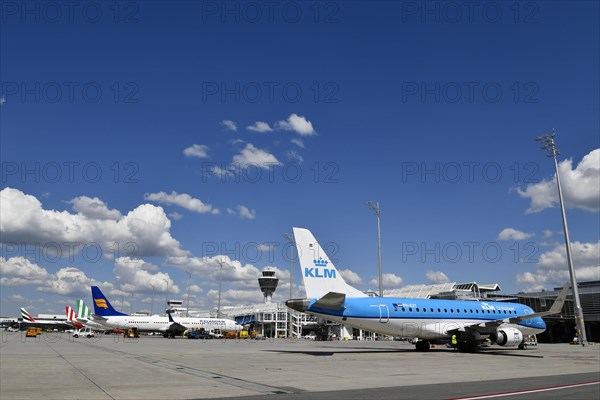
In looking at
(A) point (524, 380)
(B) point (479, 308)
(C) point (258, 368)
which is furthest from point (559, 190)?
(C) point (258, 368)

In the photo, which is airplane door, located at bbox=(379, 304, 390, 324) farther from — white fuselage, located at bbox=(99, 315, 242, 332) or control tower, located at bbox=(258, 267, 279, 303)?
control tower, located at bbox=(258, 267, 279, 303)

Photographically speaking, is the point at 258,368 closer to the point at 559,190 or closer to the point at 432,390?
the point at 432,390

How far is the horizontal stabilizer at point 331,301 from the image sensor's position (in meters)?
27.2

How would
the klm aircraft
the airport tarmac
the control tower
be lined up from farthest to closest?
1. the control tower
2. the klm aircraft
3. the airport tarmac

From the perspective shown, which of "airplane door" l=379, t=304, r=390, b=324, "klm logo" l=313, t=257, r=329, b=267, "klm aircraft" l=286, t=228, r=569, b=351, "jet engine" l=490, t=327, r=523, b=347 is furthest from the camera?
"jet engine" l=490, t=327, r=523, b=347

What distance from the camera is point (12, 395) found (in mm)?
11508

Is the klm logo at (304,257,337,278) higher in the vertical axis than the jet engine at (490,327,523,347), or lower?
higher

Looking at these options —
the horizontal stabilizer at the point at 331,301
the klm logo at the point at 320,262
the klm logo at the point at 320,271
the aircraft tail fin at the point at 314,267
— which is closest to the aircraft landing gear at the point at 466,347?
the aircraft tail fin at the point at 314,267

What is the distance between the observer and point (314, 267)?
29.2m

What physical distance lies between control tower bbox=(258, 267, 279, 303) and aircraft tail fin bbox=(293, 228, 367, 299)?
139 meters

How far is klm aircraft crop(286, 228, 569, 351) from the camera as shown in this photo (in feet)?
94.8

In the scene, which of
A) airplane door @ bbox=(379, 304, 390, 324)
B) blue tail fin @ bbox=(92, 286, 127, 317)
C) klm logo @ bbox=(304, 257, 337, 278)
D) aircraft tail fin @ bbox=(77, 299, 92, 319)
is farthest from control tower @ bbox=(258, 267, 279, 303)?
klm logo @ bbox=(304, 257, 337, 278)

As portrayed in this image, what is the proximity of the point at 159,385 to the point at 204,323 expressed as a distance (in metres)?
78.8

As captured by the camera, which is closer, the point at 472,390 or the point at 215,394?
the point at 215,394
